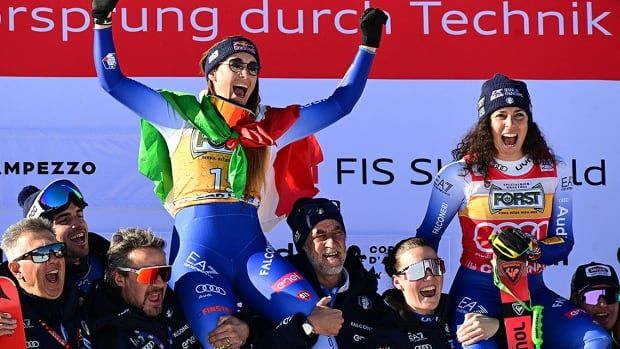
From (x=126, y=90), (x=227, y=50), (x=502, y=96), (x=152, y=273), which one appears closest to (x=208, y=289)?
(x=152, y=273)

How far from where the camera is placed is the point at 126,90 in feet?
17.0

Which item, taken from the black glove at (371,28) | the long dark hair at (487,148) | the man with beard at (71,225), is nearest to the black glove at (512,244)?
the long dark hair at (487,148)

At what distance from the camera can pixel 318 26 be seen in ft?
21.7

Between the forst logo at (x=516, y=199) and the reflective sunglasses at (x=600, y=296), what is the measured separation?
0.41 meters

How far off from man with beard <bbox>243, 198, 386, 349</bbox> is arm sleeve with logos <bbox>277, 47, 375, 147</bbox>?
0.26 m

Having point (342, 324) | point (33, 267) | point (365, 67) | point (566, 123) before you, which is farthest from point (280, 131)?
point (566, 123)

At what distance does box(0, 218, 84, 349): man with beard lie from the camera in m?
4.68

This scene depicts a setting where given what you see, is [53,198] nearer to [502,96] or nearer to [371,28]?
[371,28]

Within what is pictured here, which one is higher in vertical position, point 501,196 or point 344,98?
point 344,98

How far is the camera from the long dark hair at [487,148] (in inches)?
217

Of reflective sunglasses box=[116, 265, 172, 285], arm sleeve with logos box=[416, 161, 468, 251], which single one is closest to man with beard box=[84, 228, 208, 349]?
reflective sunglasses box=[116, 265, 172, 285]

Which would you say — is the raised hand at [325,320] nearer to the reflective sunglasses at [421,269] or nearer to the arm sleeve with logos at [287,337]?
the arm sleeve with logos at [287,337]

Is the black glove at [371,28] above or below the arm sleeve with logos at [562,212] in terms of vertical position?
above

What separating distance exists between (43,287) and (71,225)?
517mm
